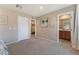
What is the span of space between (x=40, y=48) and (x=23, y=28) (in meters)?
0.64

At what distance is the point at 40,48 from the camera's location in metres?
2.25

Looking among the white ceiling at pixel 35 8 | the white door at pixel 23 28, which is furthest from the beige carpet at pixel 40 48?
the white ceiling at pixel 35 8

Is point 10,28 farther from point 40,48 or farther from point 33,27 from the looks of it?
point 40,48

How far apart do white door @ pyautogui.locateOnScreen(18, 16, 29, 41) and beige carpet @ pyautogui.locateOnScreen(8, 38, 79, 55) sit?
133 mm

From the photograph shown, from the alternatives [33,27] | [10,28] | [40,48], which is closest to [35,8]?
[33,27]

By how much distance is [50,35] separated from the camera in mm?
2443

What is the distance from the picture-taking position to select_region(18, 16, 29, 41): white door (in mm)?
2144

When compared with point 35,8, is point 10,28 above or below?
below

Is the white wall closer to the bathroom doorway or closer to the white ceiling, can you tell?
the white ceiling

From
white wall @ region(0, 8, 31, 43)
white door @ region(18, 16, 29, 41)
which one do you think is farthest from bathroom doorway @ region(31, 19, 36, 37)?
white wall @ region(0, 8, 31, 43)

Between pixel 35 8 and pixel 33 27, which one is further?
pixel 33 27
